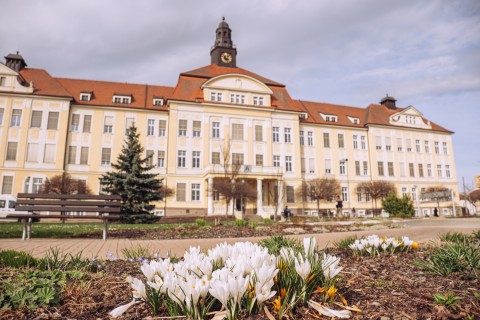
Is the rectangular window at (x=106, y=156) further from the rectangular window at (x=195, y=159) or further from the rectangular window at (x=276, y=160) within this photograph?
the rectangular window at (x=276, y=160)

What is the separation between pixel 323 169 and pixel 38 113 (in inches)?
1337

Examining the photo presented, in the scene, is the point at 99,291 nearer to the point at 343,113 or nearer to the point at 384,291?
the point at 384,291

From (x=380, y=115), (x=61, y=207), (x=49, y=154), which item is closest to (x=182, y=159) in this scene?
(x=49, y=154)

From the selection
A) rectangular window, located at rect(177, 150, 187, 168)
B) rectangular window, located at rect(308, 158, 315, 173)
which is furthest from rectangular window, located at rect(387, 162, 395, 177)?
rectangular window, located at rect(177, 150, 187, 168)

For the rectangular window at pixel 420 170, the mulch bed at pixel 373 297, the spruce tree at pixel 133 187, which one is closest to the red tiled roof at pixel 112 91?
the spruce tree at pixel 133 187

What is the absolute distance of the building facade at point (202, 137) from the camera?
33156 millimetres

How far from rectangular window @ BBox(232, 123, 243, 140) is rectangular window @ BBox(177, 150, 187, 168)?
595 cm

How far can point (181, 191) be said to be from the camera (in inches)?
1377

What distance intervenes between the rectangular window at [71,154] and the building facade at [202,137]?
0.47 ft

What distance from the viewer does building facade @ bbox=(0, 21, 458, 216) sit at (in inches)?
1305

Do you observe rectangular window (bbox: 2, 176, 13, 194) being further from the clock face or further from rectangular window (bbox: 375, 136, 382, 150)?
rectangular window (bbox: 375, 136, 382, 150)

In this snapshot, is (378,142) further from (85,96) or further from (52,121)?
(52,121)

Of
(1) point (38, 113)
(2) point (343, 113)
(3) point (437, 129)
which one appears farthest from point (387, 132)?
(1) point (38, 113)

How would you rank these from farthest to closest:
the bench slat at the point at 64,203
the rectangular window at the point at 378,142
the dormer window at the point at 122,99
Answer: the rectangular window at the point at 378,142, the dormer window at the point at 122,99, the bench slat at the point at 64,203
